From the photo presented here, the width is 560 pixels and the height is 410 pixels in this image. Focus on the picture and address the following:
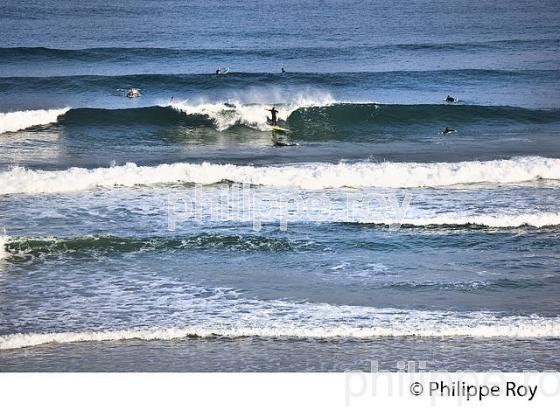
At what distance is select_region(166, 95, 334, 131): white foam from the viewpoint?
22.2 meters

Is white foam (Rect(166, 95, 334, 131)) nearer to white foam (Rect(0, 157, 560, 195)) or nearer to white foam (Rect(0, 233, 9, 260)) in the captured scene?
white foam (Rect(0, 157, 560, 195))

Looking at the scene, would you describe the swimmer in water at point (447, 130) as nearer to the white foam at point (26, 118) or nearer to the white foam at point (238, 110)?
the white foam at point (238, 110)

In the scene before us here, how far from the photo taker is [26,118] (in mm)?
21984

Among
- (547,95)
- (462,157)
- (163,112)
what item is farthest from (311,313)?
(547,95)

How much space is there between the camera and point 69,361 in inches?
355

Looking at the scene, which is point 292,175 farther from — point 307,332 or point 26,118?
point 26,118

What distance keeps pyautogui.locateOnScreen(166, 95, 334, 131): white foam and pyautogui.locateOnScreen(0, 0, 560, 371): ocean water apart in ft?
0.29

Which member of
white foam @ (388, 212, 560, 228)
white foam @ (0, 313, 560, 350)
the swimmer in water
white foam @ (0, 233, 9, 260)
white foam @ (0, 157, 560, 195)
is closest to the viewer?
white foam @ (0, 313, 560, 350)

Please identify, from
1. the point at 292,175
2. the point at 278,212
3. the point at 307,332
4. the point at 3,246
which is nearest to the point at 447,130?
the point at 292,175

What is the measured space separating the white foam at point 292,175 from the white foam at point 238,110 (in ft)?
16.8

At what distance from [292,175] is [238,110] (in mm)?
6766

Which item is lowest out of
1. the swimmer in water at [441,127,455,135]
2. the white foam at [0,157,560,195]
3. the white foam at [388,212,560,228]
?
the white foam at [388,212,560,228]

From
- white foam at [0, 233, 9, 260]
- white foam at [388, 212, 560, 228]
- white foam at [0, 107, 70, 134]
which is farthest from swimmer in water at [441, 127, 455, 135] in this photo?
white foam at [0, 233, 9, 260]

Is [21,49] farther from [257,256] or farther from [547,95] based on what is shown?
[257,256]
